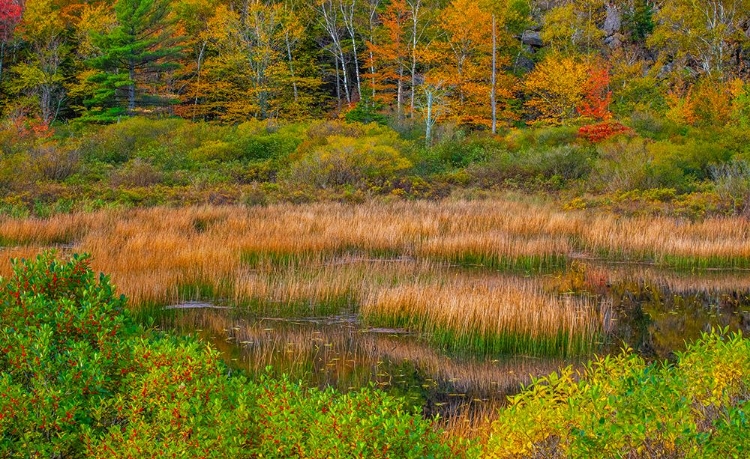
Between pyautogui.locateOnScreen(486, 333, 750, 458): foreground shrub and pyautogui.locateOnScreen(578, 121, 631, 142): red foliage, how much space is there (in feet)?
91.0

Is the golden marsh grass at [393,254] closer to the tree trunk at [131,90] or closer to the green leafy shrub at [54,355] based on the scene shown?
the green leafy shrub at [54,355]

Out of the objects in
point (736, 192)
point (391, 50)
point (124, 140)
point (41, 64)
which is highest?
point (391, 50)

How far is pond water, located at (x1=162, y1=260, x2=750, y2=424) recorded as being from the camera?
22.4ft

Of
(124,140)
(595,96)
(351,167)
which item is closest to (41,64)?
(124,140)

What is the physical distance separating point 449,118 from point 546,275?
96.4 feet

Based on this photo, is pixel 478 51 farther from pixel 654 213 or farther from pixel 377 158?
pixel 654 213

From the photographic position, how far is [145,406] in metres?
3.92

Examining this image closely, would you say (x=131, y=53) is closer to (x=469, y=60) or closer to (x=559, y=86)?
(x=469, y=60)

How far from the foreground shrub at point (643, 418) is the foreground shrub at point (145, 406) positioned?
1.43 ft

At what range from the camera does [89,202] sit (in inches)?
674

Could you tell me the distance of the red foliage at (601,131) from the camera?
1207 inches

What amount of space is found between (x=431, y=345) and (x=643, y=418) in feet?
16.0

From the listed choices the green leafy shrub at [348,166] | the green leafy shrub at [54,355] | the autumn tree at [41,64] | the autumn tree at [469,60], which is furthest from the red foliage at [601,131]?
the green leafy shrub at [54,355]

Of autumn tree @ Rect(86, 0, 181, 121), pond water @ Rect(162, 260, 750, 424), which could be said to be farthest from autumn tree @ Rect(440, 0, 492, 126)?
pond water @ Rect(162, 260, 750, 424)
